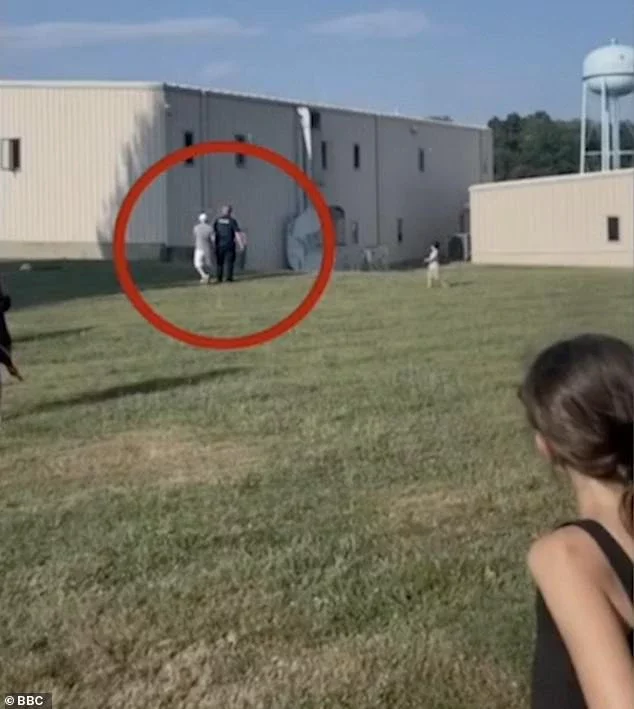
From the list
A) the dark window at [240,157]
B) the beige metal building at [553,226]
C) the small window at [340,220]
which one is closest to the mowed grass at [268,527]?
the dark window at [240,157]

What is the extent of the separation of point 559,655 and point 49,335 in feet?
33.2

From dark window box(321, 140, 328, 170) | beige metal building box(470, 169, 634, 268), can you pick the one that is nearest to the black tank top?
dark window box(321, 140, 328, 170)

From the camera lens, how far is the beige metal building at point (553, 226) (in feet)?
63.7

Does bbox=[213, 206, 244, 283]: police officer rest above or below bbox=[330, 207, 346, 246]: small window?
below

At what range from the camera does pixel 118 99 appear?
36.9 feet

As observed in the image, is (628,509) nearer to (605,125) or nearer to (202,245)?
(605,125)

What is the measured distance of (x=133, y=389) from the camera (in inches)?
353

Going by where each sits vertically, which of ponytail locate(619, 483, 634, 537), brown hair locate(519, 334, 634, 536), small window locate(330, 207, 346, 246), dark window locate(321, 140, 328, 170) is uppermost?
dark window locate(321, 140, 328, 170)

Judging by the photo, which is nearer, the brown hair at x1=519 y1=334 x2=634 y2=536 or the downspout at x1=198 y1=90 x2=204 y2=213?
the brown hair at x1=519 y1=334 x2=634 y2=536

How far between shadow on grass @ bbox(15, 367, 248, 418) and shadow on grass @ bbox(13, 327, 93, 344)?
201cm

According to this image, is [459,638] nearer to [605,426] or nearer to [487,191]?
[605,426]

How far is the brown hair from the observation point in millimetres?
1927

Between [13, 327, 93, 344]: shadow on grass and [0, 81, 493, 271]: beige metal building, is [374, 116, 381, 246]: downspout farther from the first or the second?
[13, 327, 93, 344]: shadow on grass

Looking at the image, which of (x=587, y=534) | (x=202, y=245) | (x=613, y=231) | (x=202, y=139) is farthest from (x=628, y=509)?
(x=613, y=231)
